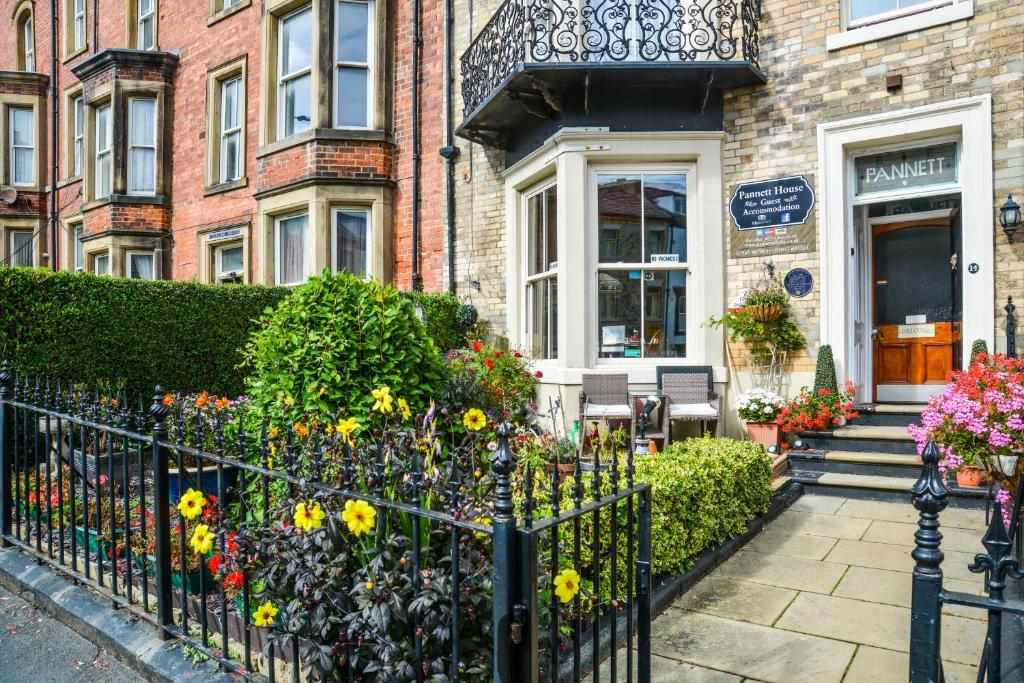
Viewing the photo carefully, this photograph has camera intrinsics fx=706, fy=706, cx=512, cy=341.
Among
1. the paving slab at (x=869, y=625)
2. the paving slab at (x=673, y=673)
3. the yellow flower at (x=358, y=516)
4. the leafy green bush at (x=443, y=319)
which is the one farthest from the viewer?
the leafy green bush at (x=443, y=319)

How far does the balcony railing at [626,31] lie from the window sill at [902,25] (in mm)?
904

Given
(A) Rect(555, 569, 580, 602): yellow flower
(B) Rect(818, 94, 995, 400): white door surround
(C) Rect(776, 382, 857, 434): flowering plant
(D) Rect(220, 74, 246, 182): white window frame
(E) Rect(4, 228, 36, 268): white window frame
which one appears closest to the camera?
(A) Rect(555, 569, 580, 602): yellow flower

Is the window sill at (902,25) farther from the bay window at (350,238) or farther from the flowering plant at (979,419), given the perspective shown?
the bay window at (350,238)

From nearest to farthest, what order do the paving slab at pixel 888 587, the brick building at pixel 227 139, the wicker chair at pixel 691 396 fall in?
the paving slab at pixel 888 587 → the wicker chair at pixel 691 396 → the brick building at pixel 227 139

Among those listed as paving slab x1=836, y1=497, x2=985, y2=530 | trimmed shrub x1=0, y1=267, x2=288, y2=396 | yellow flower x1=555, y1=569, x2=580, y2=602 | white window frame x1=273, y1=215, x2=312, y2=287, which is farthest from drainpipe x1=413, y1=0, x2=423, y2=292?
yellow flower x1=555, y1=569, x2=580, y2=602

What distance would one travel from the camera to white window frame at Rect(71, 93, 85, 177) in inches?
640

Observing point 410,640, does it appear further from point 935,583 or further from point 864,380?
point 864,380

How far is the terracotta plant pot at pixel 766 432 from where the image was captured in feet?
24.5

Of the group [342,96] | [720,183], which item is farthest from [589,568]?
[342,96]

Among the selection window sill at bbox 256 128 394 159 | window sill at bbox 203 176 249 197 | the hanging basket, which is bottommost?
the hanging basket

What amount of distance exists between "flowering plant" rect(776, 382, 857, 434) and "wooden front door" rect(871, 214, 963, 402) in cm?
132

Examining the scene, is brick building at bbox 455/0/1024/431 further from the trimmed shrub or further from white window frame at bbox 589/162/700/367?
the trimmed shrub

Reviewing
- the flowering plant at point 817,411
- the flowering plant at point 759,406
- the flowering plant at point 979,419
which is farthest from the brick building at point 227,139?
the flowering plant at point 979,419

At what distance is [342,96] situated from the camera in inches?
442
